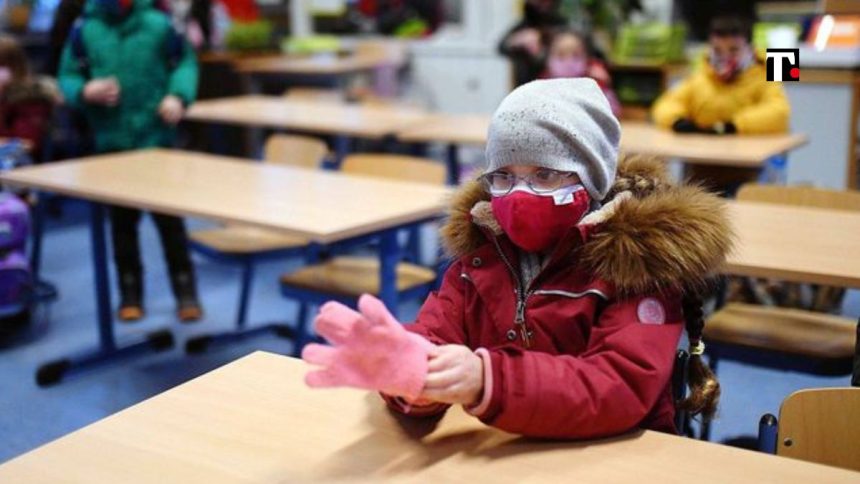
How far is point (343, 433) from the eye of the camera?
1260 mm

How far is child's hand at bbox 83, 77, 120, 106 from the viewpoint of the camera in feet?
12.1

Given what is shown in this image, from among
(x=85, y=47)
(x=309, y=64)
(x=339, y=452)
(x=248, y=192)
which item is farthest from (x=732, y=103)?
(x=309, y=64)

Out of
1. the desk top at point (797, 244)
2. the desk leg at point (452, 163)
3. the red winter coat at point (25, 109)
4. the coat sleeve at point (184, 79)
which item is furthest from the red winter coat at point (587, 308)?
the red winter coat at point (25, 109)

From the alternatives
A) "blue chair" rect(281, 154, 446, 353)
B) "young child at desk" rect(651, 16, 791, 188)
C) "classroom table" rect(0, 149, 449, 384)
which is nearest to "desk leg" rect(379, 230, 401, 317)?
"classroom table" rect(0, 149, 449, 384)

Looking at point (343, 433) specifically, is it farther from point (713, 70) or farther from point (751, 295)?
point (713, 70)

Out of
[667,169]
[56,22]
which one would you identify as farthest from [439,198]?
Result: [56,22]

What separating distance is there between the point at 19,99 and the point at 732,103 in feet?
10.4

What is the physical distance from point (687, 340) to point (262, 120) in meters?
3.51

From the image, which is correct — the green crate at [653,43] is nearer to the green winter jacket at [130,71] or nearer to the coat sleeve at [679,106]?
the coat sleeve at [679,106]

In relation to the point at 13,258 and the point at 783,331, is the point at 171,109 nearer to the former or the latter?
the point at 13,258

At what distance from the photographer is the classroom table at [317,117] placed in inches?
175

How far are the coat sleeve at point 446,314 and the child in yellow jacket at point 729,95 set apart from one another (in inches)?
105

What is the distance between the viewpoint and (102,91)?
3.70 m

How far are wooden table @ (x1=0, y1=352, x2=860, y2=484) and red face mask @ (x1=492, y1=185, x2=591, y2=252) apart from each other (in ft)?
0.86
